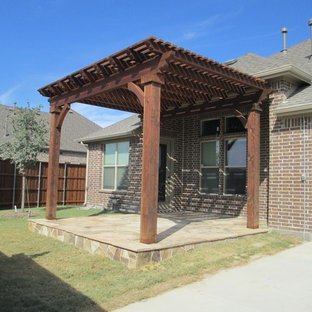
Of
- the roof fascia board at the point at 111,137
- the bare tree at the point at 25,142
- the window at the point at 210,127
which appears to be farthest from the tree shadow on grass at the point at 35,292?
the bare tree at the point at 25,142

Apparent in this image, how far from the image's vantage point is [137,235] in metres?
6.10

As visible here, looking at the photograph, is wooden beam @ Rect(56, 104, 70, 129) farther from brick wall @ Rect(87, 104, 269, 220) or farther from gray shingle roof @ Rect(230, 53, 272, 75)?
gray shingle roof @ Rect(230, 53, 272, 75)

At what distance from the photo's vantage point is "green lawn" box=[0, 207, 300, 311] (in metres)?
3.83

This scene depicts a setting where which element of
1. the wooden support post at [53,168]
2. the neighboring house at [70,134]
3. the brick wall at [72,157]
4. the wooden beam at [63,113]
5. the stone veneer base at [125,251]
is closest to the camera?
the stone veneer base at [125,251]

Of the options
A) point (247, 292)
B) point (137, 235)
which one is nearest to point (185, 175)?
point (137, 235)

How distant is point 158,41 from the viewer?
A: 5.18 m

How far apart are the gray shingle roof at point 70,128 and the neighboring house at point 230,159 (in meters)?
5.39

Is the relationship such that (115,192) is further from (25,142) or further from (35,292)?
(35,292)

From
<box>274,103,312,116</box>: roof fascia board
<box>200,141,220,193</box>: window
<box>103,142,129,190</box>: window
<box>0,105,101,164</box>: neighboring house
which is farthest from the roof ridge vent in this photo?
<box>0,105,101,164</box>: neighboring house

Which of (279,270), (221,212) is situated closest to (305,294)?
(279,270)

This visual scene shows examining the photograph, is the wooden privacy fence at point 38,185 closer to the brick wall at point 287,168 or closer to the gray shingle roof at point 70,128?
the gray shingle roof at point 70,128

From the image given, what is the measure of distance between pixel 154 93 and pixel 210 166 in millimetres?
5178

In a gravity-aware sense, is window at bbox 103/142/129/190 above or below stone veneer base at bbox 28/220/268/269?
above

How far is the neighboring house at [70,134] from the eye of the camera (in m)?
18.6
